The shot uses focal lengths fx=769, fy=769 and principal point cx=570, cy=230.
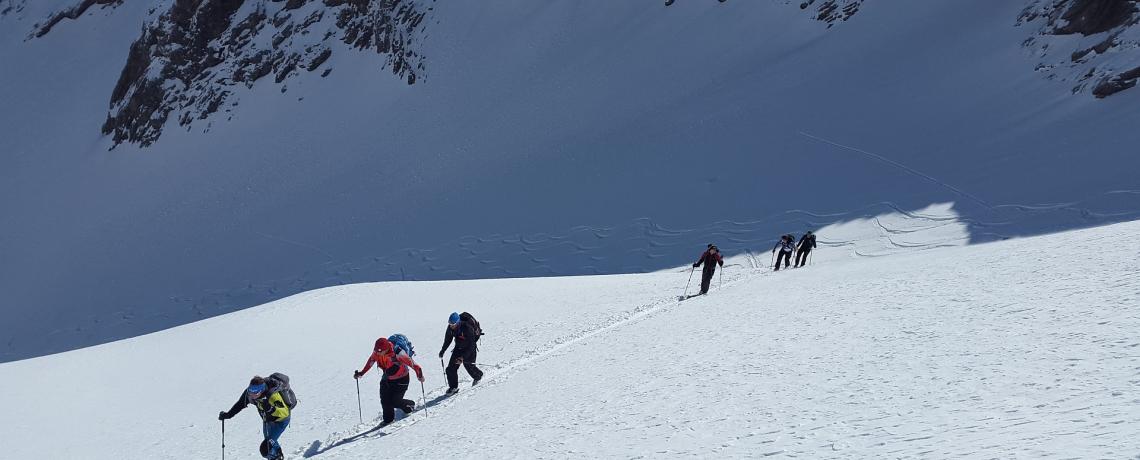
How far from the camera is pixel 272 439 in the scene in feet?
25.8

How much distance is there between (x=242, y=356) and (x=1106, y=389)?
12.7 m

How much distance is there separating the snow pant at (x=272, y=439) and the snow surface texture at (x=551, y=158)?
64.7 ft

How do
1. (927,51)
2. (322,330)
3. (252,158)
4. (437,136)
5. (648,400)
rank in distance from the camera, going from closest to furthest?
(648,400), (322,330), (927,51), (437,136), (252,158)

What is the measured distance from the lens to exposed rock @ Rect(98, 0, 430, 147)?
2001 inches

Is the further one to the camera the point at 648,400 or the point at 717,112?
the point at 717,112

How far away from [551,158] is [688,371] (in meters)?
30.4

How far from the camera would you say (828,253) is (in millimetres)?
23594

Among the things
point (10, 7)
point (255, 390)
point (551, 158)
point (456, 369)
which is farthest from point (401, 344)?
point (10, 7)

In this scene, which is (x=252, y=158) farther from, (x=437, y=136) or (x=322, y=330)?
(x=322, y=330)

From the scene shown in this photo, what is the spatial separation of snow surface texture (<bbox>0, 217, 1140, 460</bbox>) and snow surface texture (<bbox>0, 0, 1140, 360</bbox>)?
12328 mm

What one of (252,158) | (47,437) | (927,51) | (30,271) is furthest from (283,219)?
(927,51)

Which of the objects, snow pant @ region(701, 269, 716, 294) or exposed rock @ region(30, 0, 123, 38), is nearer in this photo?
snow pant @ region(701, 269, 716, 294)

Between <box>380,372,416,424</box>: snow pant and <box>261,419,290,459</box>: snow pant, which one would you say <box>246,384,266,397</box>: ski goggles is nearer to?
<box>261,419,290,459</box>: snow pant

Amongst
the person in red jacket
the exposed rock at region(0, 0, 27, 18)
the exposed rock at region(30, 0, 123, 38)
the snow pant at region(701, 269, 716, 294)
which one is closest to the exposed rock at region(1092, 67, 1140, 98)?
the snow pant at region(701, 269, 716, 294)
